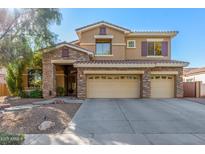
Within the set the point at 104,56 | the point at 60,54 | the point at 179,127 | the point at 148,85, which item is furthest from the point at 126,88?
the point at 179,127

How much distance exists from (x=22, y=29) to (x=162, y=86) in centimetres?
1255

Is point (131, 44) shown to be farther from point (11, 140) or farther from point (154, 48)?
point (11, 140)

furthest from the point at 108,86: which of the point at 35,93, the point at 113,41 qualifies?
the point at 35,93

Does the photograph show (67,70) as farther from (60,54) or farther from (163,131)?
(163,131)

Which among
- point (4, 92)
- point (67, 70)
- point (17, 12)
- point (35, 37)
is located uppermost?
point (17, 12)

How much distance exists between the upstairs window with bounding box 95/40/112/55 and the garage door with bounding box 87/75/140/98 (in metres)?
3.82

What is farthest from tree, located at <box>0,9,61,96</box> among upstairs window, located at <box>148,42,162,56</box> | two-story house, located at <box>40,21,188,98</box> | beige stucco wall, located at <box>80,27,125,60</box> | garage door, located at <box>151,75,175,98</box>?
upstairs window, located at <box>148,42,162,56</box>

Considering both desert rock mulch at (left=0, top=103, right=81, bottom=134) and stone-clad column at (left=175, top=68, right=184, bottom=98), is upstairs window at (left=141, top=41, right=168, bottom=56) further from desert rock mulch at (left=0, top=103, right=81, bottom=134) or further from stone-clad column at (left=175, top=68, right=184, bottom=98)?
desert rock mulch at (left=0, top=103, right=81, bottom=134)

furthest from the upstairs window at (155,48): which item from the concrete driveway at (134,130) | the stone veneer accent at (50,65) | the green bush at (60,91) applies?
the concrete driveway at (134,130)

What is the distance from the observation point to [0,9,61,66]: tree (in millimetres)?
12711

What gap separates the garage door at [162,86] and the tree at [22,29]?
9787 mm

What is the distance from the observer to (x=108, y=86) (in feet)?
56.1
